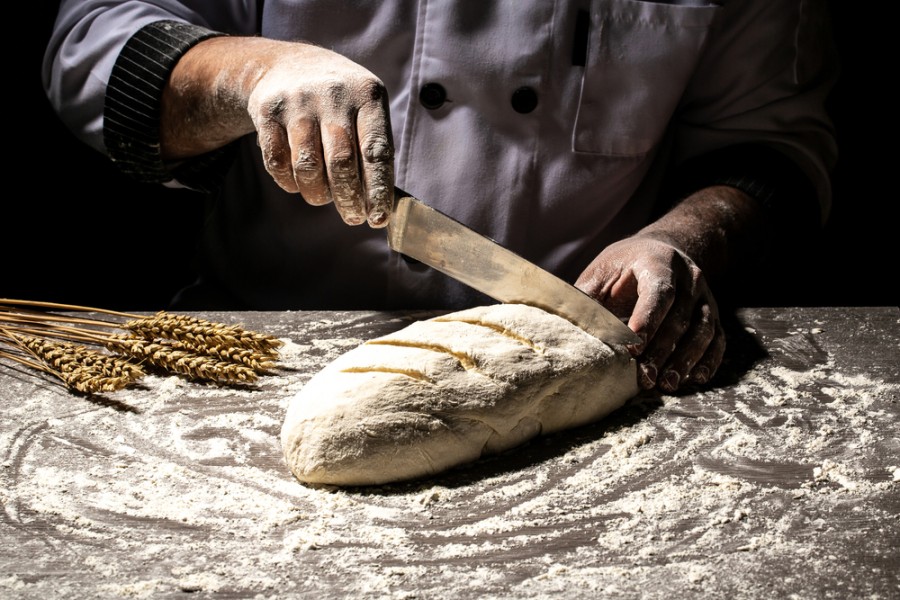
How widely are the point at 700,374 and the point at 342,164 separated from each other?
89 cm

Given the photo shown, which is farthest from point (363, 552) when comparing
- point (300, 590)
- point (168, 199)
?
point (168, 199)

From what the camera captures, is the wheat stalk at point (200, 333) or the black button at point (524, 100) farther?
the black button at point (524, 100)

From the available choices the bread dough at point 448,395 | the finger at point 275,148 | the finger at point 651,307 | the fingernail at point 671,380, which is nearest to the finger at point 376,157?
the finger at point 275,148

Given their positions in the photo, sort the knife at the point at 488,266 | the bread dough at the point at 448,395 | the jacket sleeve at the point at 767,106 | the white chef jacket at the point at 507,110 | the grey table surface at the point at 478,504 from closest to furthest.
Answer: the grey table surface at the point at 478,504 → the bread dough at the point at 448,395 → the knife at the point at 488,266 → the white chef jacket at the point at 507,110 → the jacket sleeve at the point at 767,106

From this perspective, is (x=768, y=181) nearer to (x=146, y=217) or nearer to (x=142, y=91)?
(x=142, y=91)

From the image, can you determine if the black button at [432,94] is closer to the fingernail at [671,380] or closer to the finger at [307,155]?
the finger at [307,155]

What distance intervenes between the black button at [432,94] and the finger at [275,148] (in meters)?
0.63

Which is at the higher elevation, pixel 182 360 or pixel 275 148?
pixel 275 148

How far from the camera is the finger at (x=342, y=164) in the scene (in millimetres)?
1593

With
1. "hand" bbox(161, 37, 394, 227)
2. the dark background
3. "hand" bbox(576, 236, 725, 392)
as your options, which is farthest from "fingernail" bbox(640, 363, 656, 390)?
the dark background

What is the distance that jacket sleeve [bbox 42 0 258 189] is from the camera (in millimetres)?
2074

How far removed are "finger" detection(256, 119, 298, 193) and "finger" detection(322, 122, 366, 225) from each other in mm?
92

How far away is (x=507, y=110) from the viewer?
2242mm

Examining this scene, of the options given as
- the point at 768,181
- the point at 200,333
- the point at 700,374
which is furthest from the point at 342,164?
the point at 768,181
